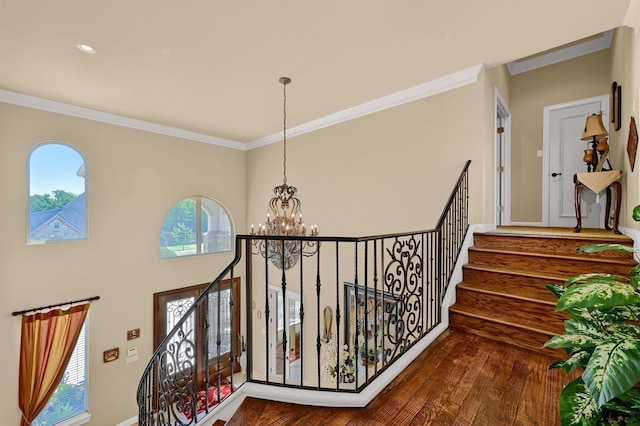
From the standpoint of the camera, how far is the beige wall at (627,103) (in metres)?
2.49

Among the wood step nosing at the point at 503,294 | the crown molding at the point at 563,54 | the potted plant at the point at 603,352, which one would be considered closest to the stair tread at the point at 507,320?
the wood step nosing at the point at 503,294

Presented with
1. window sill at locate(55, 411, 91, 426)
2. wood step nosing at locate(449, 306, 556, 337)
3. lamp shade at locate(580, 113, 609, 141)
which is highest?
lamp shade at locate(580, 113, 609, 141)

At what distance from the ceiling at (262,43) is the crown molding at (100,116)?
0.13m

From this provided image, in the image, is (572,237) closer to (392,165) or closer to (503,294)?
(503,294)

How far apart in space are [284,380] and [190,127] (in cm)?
482

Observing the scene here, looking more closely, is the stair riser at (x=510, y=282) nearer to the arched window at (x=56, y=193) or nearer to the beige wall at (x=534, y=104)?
the beige wall at (x=534, y=104)

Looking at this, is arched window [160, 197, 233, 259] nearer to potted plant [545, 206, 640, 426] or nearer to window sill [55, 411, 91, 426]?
window sill [55, 411, 91, 426]

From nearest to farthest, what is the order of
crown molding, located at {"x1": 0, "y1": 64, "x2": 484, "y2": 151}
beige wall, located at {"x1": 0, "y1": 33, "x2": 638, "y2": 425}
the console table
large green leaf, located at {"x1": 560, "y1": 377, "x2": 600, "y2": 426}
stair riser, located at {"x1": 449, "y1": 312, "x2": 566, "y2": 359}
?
large green leaf, located at {"x1": 560, "y1": 377, "x2": 600, "y2": 426}, stair riser, located at {"x1": 449, "y1": 312, "x2": 566, "y2": 359}, the console table, crown molding, located at {"x1": 0, "y1": 64, "x2": 484, "y2": 151}, beige wall, located at {"x1": 0, "y1": 33, "x2": 638, "y2": 425}

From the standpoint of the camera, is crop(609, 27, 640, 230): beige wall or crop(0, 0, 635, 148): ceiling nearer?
crop(0, 0, 635, 148): ceiling

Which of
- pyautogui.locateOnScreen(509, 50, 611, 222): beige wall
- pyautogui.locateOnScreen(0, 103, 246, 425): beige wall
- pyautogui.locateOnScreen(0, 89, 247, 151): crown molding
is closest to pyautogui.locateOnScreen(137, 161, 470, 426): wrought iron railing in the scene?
pyautogui.locateOnScreen(0, 103, 246, 425): beige wall

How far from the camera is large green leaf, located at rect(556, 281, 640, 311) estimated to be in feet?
2.79

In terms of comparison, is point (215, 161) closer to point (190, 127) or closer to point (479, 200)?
point (190, 127)

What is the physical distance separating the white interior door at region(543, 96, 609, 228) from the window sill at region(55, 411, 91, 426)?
753 centimetres

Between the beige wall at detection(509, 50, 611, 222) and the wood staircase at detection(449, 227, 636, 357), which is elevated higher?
the beige wall at detection(509, 50, 611, 222)
